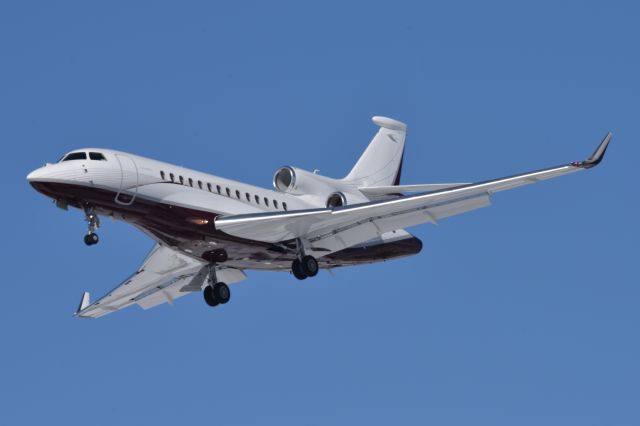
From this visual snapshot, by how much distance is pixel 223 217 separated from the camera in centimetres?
3228

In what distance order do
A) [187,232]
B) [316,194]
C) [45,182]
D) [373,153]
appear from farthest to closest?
1. [373,153]
2. [316,194]
3. [187,232]
4. [45,182]

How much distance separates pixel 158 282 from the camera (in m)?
36.6

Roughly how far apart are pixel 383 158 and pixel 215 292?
766 centimetres

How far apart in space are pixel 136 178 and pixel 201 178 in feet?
6.22

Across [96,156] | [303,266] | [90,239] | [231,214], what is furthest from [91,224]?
[303,266]

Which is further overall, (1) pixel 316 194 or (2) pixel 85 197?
(1) pixel 316 194

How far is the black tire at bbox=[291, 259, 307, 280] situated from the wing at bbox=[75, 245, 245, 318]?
236 cm

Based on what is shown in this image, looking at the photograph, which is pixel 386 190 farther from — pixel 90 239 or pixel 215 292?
pixel 90 239

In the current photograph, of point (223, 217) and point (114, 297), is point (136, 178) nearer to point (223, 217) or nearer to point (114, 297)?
point (223, 217)

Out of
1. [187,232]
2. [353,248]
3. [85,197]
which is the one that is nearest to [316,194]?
[353,248]

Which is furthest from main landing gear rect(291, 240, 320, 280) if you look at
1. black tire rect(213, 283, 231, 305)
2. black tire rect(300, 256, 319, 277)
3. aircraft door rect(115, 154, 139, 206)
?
aircraft door rect(115, 154, 139, 206)

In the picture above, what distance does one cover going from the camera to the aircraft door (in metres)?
31.3

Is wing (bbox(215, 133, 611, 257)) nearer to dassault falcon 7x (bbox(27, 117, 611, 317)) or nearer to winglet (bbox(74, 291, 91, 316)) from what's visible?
dassault falcon 7x (bbox(27, 117, 611, 317))

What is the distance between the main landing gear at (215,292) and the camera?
1353 inches
